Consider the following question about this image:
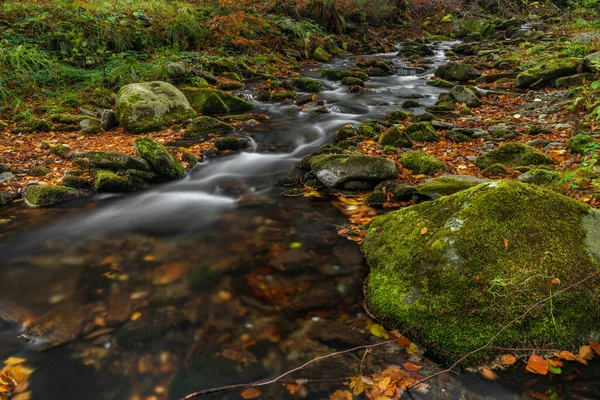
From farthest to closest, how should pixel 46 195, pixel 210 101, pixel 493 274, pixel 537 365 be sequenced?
pixel 210 101, pixel 46 195, pixel 493 274, pixel 537 365

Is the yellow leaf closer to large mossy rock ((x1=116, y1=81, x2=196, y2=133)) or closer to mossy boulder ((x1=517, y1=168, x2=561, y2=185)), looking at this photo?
mossy boulder ((x1=517, y1=168, x2=561, y2=185))

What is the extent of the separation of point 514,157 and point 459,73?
8.65m

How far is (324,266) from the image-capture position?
3.80m

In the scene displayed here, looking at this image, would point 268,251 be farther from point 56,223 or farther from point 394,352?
point 56,223

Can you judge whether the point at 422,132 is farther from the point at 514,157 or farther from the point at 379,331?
the point at 379,331

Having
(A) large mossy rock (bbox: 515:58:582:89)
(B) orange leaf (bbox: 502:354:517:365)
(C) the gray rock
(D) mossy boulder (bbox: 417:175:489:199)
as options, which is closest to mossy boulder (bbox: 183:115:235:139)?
(C) the gray rock

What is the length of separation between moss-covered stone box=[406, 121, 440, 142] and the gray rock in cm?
642

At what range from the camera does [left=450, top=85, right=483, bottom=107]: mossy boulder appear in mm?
9344

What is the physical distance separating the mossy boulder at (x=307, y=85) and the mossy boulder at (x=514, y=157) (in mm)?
7374

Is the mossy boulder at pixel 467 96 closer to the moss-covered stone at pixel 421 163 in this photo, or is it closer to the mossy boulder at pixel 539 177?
the moss-covered stone at pixel 421 163

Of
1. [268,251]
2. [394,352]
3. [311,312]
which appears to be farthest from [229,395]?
[268,251]

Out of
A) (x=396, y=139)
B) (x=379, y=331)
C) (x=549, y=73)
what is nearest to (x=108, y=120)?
(x=396, y=139)

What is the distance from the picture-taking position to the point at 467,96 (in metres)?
9.46

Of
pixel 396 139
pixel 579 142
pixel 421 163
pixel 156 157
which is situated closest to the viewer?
pixel 579 142
